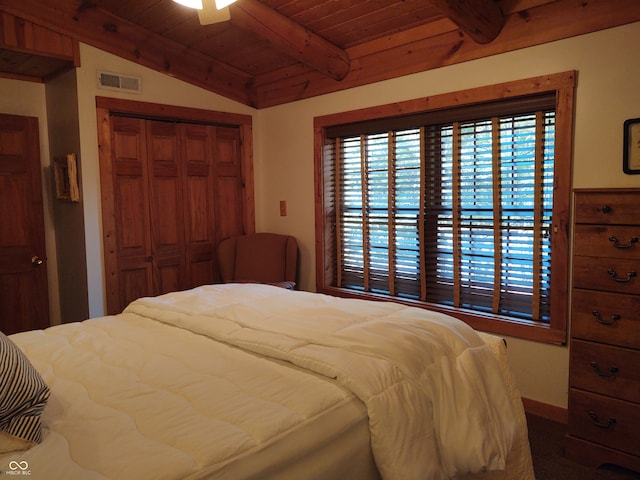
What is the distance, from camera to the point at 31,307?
3709 millimetres

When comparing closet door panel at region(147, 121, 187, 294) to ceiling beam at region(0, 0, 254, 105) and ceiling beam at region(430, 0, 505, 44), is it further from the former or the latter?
ceiling beam at region(430, 0, 505, 44)

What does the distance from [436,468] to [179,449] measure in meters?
0.81

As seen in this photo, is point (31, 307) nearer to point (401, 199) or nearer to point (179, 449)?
point (401, 199)

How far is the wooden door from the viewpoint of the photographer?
354cm

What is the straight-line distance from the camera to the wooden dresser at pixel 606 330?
2.15 metres

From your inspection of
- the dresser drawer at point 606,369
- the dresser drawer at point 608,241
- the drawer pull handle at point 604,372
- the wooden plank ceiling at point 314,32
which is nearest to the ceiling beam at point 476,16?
the wooden plank ceiling at point 314,32

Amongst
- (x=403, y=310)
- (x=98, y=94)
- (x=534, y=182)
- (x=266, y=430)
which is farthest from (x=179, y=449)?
(x=98, y=94)

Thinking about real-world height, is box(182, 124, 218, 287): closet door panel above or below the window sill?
above

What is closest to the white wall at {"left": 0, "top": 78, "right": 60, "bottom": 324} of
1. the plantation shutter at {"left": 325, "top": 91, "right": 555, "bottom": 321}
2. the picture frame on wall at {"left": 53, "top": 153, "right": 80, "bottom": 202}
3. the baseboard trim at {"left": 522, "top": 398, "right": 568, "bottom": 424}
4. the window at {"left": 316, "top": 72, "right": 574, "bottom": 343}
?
the picture frame on wall at {"left": 53, "top": 153, "right": 80, "bottom": 202}

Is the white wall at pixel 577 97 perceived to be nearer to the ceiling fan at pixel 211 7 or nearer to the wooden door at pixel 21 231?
the ceiling fan at pixel 211 7

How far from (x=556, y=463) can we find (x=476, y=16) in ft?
8.04

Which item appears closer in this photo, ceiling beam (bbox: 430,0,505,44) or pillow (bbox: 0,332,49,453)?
pillow (bbox: 0,332,49,453)

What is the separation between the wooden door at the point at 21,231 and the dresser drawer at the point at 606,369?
3.82 meters

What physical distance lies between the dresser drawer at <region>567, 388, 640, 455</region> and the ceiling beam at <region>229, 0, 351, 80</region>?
2716mm
